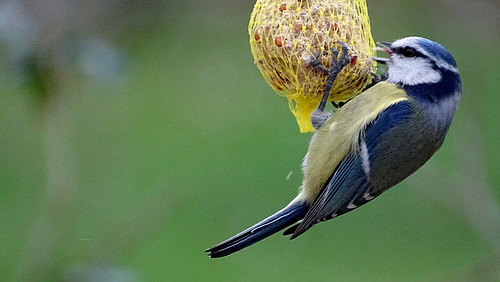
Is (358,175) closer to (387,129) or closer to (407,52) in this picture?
(387,129)

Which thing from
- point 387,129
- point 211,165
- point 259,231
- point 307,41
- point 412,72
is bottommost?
point 211,165

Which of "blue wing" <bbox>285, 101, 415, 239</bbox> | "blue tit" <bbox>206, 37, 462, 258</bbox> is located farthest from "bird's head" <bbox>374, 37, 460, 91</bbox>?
"blue wing" <bbox>285, 101, 415, 239</bbox>

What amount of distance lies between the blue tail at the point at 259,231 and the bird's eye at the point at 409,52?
2.22ft

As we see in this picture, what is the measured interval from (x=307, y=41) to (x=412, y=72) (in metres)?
0.39

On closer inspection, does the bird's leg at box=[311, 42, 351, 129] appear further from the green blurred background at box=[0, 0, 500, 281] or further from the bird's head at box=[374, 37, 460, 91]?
the green blurred background at box=[0, 0, 500, 281]

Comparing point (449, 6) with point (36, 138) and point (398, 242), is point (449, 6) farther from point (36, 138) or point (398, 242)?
point (36, 138)

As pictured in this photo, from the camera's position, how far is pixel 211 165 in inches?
225

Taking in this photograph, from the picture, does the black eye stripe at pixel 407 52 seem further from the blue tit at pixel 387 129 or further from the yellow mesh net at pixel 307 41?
the yellow mesh net at pixel 307 41

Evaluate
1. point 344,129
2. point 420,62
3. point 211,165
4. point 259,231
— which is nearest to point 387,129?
point 344,129

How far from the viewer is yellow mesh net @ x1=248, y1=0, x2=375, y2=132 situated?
2.59m

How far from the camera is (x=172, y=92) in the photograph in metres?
6.67

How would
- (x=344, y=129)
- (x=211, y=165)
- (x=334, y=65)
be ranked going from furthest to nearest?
(x=211, y=165) < (x=344, y=129) < (x=334, y=65)

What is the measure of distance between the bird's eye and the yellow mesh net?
138 mm

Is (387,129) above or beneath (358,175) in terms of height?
above
